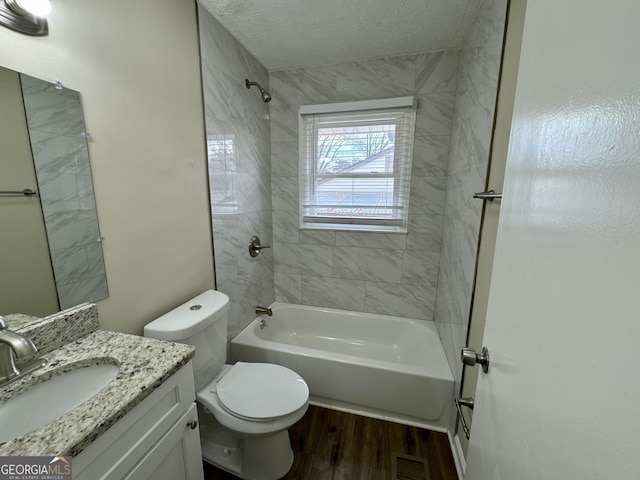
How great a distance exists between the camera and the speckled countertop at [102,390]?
55cm

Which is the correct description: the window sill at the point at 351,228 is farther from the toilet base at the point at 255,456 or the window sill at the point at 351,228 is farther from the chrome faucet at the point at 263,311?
the toilet base at the point at 255,456

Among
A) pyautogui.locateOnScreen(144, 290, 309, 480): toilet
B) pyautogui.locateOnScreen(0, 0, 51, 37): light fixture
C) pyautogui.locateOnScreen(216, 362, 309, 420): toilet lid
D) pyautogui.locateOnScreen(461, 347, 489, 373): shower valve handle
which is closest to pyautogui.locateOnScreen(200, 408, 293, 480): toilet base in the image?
pyautogui.locateOnScreen(144, 290, 309, 480): toilet

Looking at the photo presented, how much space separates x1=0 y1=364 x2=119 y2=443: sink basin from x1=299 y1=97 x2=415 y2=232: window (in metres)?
1.72

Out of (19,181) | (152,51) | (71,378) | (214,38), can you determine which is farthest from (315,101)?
(71,378)

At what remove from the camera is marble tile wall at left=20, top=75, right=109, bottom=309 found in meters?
0.85

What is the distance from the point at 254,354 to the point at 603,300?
1878 mm

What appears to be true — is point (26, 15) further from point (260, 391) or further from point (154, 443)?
point (260, 391)

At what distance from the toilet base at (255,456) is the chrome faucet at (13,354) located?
A: 91cm

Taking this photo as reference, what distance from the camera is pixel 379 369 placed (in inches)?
64.2

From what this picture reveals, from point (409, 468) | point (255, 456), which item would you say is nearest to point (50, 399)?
point (255, 456)

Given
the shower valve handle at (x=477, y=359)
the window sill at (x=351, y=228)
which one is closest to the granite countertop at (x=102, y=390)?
the shower valve handle at (x=477, y=359)

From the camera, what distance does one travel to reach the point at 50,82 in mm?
868

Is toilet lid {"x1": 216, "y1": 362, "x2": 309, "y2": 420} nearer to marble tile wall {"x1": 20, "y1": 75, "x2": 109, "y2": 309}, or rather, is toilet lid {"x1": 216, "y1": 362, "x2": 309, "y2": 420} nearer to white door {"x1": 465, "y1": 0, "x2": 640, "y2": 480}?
marble tile wall {"x1": 20, "y1": 75, "x2": 109, "y2": 309}

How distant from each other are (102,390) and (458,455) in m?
1.66
